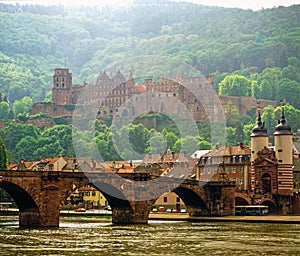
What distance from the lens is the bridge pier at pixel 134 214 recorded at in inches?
4269

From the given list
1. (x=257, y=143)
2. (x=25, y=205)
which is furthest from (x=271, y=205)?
(x=25, y=205)

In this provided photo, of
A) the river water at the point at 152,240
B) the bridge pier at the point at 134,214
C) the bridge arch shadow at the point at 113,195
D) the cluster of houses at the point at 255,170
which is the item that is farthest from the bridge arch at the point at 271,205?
the bridge arch shadow at the point at 113,195

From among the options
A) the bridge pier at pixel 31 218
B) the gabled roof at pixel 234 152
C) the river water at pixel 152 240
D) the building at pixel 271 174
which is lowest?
the river water at pixel 152 240

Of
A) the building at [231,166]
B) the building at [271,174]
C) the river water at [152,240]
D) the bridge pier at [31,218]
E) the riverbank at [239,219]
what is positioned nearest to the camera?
the river water at [152,240]

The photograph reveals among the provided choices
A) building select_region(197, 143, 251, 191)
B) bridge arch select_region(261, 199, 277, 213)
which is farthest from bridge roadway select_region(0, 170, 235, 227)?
building select_region(197, 143, 251, 191)

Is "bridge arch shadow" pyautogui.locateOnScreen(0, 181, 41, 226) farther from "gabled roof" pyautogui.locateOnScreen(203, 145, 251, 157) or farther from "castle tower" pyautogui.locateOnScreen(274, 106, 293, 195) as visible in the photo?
"gabled roof" pyautogui.locateOnScreen(203, 145, 251, 157)

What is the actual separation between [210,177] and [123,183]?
162 ft

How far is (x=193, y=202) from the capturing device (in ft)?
416

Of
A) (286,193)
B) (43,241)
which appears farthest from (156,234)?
→ (286,193)

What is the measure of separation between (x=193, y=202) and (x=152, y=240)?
45.6 meters

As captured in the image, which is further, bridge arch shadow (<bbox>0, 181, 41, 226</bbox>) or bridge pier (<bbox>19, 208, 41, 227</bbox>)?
bridge pier (<bbox>19, 208, 41, 227</bbox>)

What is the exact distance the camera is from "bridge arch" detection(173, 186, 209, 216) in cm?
12312

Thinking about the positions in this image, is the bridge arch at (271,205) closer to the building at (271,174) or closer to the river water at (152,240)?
the building at (271,174)

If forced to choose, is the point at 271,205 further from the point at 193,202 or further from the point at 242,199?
the point at 193,202
